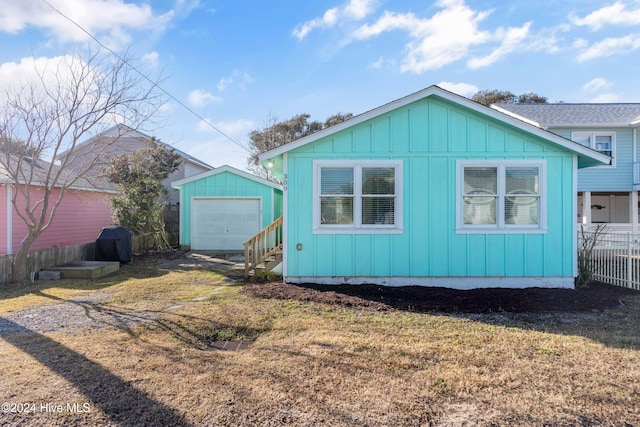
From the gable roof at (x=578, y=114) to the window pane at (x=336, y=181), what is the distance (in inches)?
432

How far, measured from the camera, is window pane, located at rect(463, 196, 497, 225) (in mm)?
7336

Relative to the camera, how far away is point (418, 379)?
3318mm

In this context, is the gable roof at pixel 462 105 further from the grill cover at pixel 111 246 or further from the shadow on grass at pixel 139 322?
the grill cover at pixel 111 246

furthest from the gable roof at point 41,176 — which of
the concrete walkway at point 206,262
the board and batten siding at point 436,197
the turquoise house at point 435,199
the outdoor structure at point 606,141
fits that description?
the outdoor structure at point 606,141

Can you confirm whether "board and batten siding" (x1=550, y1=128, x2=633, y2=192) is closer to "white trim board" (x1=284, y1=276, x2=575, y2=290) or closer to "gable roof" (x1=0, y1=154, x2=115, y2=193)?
"white trim board" (x1=284, y1=276, x2=575, y2=290)

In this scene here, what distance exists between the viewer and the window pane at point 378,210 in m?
7.37

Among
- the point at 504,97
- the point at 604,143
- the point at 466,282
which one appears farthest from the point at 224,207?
the point at 504,97

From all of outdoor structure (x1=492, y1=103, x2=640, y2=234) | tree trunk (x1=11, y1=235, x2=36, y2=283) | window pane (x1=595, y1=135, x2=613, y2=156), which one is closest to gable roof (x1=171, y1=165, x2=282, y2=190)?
tree trunk (x1=11, y1=235, x2=36, y2=283)

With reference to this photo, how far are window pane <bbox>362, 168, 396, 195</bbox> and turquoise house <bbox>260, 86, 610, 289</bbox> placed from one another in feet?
0.07

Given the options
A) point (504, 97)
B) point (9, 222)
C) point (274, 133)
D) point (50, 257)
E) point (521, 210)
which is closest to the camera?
point (521, 210)

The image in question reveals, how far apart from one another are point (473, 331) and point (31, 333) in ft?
19.5

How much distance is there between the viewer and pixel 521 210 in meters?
7.32

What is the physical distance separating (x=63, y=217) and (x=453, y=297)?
42.7ft

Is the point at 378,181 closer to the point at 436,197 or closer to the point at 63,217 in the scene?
the point at 436,197
